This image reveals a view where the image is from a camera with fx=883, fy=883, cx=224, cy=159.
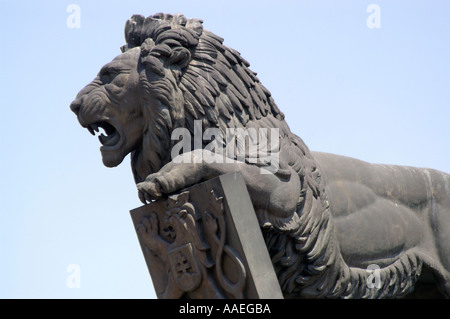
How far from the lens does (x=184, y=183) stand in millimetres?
6141

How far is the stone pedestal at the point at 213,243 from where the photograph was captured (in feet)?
19.2

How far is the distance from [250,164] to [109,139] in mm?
1202

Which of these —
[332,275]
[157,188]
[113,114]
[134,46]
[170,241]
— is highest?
[134,46]

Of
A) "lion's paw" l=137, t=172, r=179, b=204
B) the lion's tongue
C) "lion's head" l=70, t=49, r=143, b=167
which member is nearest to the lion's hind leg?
"lion's paw" l=137, t=172, r=179, b=204

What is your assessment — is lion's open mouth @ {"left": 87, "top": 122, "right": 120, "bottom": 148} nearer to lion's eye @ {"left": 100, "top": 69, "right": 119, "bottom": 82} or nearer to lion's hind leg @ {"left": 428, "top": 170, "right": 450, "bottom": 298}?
lion's eye @ {"left": 100, "top": 69, "right": 119, "bottom": 82}

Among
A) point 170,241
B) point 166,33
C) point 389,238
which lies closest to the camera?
point 170,241

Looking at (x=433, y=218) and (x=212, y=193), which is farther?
(x=433, y=218)

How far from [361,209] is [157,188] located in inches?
73.5

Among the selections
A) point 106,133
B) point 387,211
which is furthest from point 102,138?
point 387,211

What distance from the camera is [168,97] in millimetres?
6539

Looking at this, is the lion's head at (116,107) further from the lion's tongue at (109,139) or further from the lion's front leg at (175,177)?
the lion's front leg at (175,177)

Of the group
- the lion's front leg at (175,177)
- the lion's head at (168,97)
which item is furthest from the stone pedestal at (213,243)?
the lion's head at (168,97)
